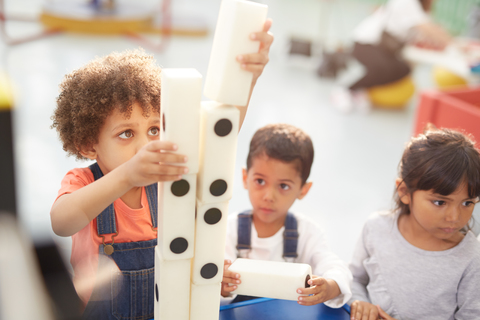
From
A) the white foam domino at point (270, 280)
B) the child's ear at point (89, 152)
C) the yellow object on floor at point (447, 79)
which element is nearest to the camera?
the white foam domino at point (270, 280)

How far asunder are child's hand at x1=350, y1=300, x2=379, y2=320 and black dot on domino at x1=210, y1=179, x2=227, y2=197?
1.46 feet

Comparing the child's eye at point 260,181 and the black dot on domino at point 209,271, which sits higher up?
the child's eye at point 260,181

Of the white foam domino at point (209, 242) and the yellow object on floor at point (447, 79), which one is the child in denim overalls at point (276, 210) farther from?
the yellow object on floor at point (447, 79)

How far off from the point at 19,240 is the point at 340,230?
5.40 feet

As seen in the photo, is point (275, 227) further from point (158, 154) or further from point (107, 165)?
point (158, 154)

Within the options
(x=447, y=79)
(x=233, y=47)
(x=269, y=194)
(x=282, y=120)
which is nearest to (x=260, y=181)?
(x=269, y=194)

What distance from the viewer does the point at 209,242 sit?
2.20 feet

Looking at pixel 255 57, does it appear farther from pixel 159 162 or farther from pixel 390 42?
pixel 390 42

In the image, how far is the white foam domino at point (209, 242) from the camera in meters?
0.65

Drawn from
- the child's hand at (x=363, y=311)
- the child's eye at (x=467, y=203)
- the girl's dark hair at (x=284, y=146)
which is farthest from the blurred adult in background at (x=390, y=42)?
the child's hand at (x=363, y=311)

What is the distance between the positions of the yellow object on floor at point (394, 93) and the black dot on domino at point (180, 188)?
10.5 ft

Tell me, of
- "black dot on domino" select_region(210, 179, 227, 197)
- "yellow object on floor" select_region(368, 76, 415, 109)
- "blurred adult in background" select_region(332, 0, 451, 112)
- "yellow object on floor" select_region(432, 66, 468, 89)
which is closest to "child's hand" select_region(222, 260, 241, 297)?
"black dot on domino" select_region(210, 179, 227, 197)

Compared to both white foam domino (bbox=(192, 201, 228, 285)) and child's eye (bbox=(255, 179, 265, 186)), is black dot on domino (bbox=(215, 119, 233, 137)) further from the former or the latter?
child's eye (bbox=(255, 179, 265, 186))

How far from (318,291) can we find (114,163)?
446 millimetres
